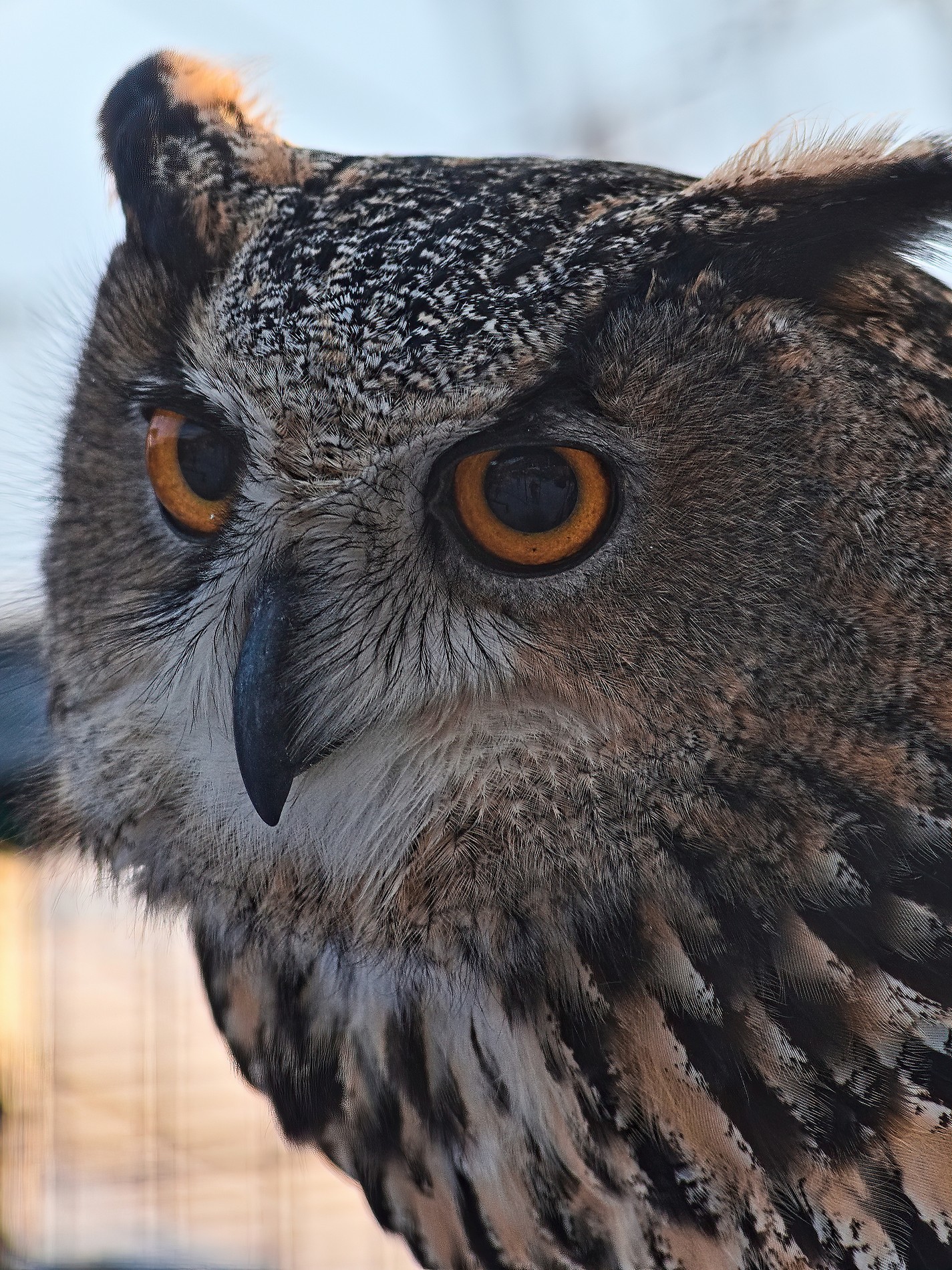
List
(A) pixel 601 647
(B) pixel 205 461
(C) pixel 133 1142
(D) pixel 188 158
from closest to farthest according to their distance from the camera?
(A) pixel 601 647, (B) pixel 205 461, (D) pixel 188 158, (C) pixel 133 1142

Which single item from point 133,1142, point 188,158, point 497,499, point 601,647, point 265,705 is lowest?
point 133,1142

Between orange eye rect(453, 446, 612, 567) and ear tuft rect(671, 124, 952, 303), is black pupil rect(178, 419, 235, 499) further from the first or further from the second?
ear tuft rect(671, 124, 952, 303)

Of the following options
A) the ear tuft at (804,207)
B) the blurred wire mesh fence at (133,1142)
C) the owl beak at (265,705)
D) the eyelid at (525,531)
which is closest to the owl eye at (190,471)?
the owl beak at (265,705)

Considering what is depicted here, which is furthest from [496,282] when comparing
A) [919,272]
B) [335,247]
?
[919,272]

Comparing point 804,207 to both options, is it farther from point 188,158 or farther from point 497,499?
point 188,158

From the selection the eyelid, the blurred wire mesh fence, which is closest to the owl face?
the eyelid

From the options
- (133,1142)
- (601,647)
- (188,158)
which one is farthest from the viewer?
(133,1142)

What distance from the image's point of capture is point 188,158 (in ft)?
4.44

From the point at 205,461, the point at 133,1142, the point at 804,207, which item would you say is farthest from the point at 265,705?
the point at 133,1142

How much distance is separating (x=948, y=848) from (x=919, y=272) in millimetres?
572

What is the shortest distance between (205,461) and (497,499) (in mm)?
336

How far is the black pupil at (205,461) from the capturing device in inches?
46.6

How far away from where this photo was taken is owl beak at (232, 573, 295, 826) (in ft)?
3.62

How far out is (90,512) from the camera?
4.48 ft
